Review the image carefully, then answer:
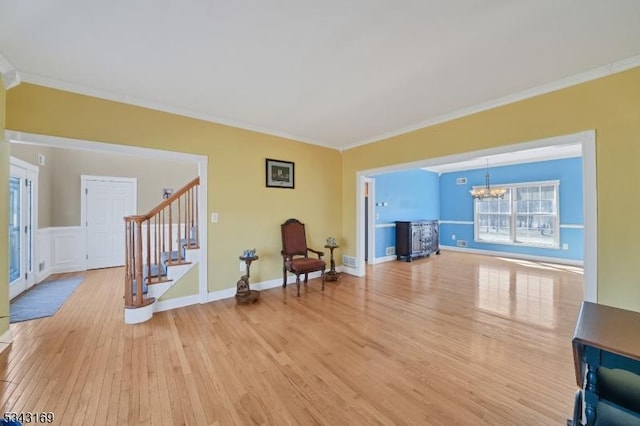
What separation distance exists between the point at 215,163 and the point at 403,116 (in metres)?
2.76

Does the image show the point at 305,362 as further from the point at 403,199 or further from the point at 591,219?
the point at 403,199

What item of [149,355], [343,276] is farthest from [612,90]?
[149,355]

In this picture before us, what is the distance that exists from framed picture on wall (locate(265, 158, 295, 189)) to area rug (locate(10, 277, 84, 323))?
10.7 ft

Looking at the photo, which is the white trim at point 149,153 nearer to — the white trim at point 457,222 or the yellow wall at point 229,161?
the yellow wall at point 229,161

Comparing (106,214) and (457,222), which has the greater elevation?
(106,214)

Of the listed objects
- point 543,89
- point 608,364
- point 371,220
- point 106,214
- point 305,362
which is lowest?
point 305,362

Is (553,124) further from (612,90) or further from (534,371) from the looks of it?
(534,371)

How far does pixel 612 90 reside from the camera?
230cm

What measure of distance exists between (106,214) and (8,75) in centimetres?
372

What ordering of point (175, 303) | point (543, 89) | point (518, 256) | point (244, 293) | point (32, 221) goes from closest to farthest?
point (543, 89) < point (175, 303) < point (244, 293) < point (32, 221) < point (518, 256)

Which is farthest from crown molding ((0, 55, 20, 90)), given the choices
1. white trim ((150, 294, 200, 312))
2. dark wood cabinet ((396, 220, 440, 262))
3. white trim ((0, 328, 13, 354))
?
dark wood cabinet ((396, 220, 440, 262))

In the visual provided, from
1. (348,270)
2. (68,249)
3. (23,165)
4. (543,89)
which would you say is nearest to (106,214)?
(68,249)

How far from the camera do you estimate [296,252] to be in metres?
4.19

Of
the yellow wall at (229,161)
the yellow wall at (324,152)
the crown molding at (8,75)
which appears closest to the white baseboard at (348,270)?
the yellow wall at (324,152)
